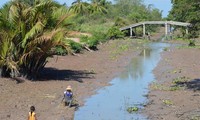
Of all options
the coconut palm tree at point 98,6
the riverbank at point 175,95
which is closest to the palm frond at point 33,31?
the riverbank at point 175,95

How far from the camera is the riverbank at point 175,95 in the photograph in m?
15.5

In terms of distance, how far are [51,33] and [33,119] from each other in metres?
9.82

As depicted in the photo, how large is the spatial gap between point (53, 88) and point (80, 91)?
130 cm

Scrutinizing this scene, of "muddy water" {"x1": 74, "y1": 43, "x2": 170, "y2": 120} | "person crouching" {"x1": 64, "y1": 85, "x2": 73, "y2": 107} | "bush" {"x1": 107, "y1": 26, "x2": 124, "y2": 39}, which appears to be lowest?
"muddy water" {"x1": 74, "y1": 43, "x2": 170, "y2": 120}

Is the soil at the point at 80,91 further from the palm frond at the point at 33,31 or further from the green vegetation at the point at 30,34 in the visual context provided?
the palm frond at the point at 33,31

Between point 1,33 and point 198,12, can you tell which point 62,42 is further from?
point 198,12

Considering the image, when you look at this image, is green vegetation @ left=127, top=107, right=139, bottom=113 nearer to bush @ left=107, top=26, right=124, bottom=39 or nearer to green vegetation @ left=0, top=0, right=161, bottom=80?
green vegetation @ left=0, top=0, right=161, bottom=80

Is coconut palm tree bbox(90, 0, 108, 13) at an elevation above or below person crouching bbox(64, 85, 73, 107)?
above

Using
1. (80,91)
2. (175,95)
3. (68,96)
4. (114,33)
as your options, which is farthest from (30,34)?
(114,33)

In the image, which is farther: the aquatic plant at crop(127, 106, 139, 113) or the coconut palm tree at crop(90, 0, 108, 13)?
the coconut palm tree at crop(90, 0, 108, 13)

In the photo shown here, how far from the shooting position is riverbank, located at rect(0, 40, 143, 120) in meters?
15.9

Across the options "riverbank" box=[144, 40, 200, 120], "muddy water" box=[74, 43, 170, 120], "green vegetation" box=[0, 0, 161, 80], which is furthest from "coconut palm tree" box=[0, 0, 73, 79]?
"riverbank" box=[144, 40, 200, 120]

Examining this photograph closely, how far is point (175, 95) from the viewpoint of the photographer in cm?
1923

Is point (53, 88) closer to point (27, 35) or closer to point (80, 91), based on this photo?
point (80, 91)
